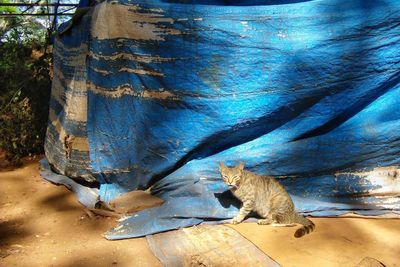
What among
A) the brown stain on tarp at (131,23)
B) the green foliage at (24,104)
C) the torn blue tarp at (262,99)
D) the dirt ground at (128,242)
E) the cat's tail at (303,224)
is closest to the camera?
the dirt ground at (128,242)

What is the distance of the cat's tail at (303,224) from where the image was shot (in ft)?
10.0

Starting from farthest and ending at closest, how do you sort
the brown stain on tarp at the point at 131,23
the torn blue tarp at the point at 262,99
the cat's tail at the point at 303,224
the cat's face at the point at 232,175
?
the brown stain on tarp at the point at 131,23 < the torn blue tarp at the point at 262,99 < the cat's face at the point at 232,175 < the cat's tail at the point at 303,224

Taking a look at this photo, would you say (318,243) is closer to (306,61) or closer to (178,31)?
(306,61)

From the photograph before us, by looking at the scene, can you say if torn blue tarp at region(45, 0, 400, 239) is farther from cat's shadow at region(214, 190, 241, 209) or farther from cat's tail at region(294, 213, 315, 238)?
cat's tail at region(294, 213, 315, 238)

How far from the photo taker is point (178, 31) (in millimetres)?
3469

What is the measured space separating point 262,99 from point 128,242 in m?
1.53

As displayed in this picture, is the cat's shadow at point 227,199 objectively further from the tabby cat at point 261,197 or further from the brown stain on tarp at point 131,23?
the brown stain on tarp at point 131,23

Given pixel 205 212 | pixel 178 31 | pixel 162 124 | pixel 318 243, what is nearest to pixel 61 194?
pixel 162 124

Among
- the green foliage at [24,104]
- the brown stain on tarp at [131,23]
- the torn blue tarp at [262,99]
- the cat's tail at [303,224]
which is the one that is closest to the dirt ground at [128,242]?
the cat's tail at [303,224]

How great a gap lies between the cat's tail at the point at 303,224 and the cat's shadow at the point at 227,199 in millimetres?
480

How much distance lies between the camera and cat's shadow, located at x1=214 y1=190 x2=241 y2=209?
3441 mm

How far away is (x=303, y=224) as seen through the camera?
10.5 feet

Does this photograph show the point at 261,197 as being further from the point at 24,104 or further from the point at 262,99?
the point at 24,104

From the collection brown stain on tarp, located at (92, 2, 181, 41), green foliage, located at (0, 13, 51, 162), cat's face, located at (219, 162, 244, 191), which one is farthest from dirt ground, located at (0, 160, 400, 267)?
green foliage, located at (0, 13, 51, 162)
